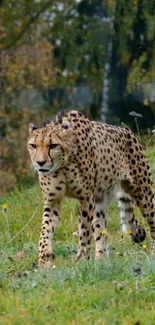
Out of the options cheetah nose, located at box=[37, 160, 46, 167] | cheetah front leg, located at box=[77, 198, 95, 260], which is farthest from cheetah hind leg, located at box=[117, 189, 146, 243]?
cheetah nose, located at box=[37, 160, 46, 167]

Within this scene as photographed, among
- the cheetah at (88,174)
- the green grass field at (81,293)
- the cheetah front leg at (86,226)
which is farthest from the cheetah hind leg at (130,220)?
the green grass field at (81,293)

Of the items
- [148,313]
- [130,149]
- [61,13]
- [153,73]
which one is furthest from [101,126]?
[61,13]

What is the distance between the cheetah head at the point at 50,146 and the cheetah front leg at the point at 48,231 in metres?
0.28

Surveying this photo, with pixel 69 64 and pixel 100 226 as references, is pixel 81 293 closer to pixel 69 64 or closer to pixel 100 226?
pixel 100 226

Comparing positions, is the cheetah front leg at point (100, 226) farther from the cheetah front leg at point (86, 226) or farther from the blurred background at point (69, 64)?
the blurred background at point (69, 64)

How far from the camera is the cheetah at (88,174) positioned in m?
5.75

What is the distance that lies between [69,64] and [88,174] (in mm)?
9498

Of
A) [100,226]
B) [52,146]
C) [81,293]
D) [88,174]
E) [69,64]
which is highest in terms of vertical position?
[69,64]

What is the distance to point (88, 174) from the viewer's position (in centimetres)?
599

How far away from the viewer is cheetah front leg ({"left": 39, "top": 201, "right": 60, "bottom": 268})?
5.72 meters

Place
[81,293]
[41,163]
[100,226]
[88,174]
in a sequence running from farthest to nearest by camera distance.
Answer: [100,226]
[88,174]
[41,163]
[81,293]

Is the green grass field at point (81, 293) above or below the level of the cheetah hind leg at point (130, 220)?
below

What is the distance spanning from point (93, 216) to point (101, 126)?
738 mm

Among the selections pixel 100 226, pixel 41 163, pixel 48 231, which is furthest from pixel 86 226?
pixel 41 163
